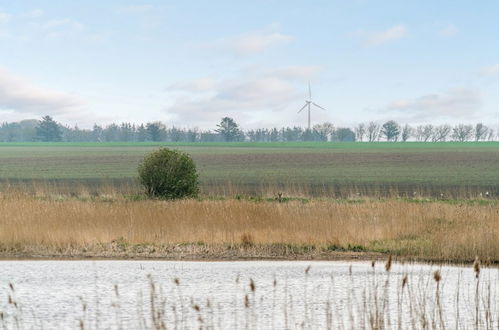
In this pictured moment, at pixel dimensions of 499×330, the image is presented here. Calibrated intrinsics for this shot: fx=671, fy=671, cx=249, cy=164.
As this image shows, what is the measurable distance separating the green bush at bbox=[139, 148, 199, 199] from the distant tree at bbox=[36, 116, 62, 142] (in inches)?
6889

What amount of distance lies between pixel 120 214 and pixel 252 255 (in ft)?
20.0

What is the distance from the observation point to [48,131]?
643 feet

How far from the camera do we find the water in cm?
884

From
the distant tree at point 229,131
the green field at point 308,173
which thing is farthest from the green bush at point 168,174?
the distant tree at point 229,131

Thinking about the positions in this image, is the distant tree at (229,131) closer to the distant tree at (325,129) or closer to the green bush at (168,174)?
the distant tree at (325,129)

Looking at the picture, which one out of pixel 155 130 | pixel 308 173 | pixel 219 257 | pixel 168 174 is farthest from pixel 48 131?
pixel 219 257

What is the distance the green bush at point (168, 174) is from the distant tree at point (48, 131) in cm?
17499

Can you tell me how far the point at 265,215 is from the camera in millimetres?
20484

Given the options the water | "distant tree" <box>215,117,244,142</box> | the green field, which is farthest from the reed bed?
"distant tree" <box>215,117,244,142</box>

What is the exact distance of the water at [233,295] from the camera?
884 cm

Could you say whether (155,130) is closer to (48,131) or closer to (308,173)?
(48,131)

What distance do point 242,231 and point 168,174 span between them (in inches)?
393

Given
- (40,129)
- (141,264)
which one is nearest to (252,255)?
(141,264)

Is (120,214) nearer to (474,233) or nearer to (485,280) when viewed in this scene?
(474,233)
